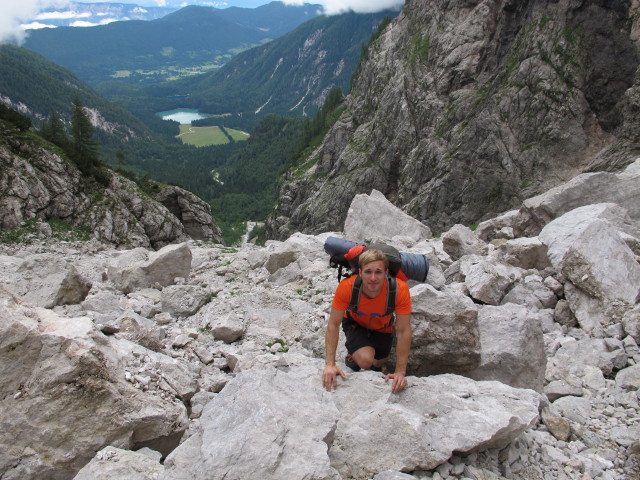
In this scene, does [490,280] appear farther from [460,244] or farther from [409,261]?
[460,244]

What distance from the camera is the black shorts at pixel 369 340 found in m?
7.21

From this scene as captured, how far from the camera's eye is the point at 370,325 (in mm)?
7121

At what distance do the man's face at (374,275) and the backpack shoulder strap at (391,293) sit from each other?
15cm

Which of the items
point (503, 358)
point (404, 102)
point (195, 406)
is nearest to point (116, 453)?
point (195, 406)

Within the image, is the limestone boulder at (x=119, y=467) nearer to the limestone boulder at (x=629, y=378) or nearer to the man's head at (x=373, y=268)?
the man's head at (x=373, y=268)

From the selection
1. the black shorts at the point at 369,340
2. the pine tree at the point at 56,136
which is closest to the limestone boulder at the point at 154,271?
the black shorts at the point at 369,340

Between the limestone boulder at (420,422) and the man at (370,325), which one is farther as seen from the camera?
the man at (370,325)

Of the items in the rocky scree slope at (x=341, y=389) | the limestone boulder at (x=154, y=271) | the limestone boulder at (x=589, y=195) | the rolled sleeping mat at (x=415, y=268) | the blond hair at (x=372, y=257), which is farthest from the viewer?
the limestone boulder at (x=589, y=195)

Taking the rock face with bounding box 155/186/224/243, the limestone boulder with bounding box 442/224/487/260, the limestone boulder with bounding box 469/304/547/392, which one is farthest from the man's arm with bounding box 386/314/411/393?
the rock face with bounding box 155/186/224/243

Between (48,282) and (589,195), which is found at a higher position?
(589,195)

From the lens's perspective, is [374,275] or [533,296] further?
[533,296]

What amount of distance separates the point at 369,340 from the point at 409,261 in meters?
1.71

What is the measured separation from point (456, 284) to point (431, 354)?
4645 millimetres

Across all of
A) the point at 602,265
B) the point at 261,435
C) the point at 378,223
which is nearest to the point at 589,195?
the point at 602,265
